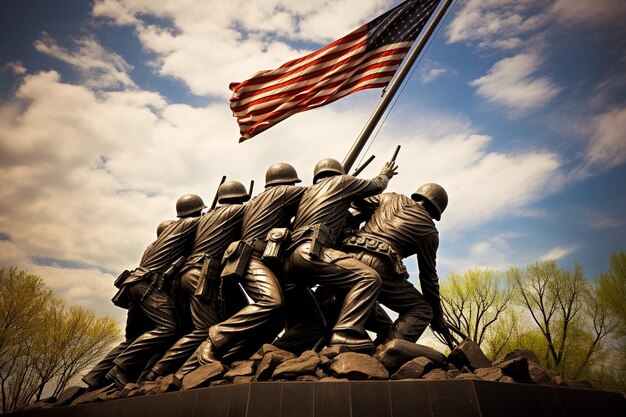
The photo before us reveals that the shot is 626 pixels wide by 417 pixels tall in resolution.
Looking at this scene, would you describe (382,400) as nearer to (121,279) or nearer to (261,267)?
(261,267)

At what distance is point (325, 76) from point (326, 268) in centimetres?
546

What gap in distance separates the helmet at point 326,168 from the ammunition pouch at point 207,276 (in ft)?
7.46

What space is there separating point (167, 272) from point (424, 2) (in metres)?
8.56

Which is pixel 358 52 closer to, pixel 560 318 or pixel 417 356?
pixel 417 356

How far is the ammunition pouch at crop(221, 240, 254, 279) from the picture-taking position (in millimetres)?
6105

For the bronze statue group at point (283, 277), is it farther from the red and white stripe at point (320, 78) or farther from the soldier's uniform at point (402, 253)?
the red and white stripe at point (320, 78)

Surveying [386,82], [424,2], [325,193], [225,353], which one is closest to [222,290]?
[225,353]

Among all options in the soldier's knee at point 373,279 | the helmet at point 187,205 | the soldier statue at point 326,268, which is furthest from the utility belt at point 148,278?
the soldier's knee at point 373,279

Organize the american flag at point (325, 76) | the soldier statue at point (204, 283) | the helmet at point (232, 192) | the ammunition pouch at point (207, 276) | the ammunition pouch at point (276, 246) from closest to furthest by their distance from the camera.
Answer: the ammunition pouch at point (276, 246), the soldier statue at point (204, 283), the ammunition pouch at point (207, 276), the helmet at point (232, 192), the american flag at point (325, 76)

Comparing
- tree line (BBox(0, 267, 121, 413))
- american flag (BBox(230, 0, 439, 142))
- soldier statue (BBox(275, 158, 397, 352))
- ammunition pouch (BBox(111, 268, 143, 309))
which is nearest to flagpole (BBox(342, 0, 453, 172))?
american flag (BBox(230, 0, 439, 142))

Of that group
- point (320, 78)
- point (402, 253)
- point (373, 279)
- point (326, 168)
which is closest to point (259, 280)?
point (373, 279)

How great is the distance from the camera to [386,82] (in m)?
9.58

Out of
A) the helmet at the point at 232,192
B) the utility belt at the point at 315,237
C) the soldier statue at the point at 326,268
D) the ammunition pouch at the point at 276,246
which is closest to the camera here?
the soldier statue at the point at 326,268

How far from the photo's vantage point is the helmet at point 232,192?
792 centimetres
